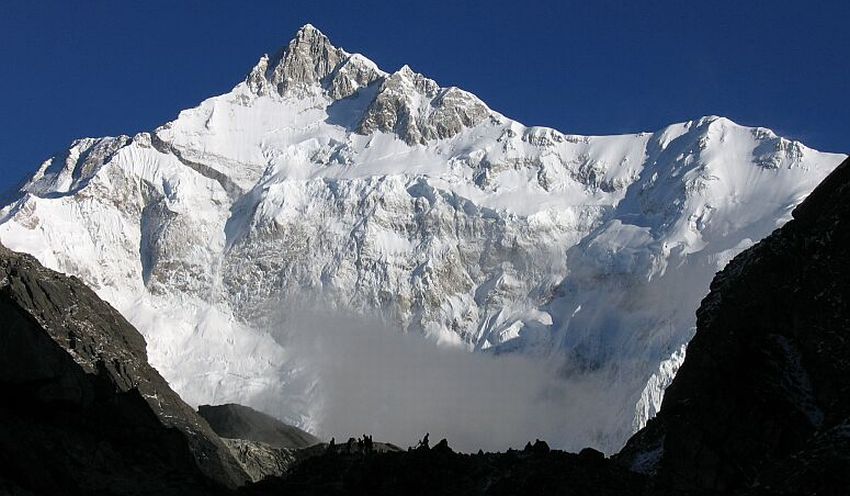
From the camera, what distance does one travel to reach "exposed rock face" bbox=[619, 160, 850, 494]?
227 feet

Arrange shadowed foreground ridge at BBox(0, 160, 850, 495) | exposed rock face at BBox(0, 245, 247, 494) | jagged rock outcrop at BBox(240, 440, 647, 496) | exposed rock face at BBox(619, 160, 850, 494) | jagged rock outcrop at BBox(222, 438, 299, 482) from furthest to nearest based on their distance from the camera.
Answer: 1. jagged rock outcrop at BBox(222, 438, 299, 482)
2. exposed rock face at BBox(619, 160, 850, 494)
3. jagged rock outcrop at BBox(240, 440, 647, 496)
4. shadowed foreground ridge at BBox(0, 160, 850, 495)
5. exposed rock face at BBox(0, 245, 247, 494)

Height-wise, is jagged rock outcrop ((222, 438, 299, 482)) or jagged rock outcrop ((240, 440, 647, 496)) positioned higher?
jagged rock outcrop ((222, 438, 299, 482))

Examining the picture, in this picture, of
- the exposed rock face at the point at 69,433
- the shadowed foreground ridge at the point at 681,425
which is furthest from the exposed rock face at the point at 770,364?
the exposed rock face at the point at 69,433

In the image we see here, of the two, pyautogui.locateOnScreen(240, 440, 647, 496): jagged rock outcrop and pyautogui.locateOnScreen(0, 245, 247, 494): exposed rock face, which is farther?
pyautogui.locateOnScreen(240, 440, 647, 496): jagged rock outcrop

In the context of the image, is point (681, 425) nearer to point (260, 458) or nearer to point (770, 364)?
point (770, 364)

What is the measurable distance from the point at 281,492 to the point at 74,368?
11658mm

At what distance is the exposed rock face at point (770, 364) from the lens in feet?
227

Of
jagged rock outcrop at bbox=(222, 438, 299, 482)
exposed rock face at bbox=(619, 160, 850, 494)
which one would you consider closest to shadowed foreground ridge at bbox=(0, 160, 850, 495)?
exposed rock face at bbox=(619, 160, 850, 494)

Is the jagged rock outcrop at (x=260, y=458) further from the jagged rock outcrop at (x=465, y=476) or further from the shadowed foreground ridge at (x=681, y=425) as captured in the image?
the jagged rock outcrop at (x=465, y=476)

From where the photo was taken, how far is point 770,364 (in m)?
72.6

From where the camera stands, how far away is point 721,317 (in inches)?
3093

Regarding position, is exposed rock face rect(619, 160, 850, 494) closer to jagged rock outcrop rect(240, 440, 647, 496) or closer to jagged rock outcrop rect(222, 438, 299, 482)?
jagged rock outcrop rect(240, 440, 647, 496)

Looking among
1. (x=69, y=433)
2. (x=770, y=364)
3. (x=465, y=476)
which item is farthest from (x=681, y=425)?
(x=69, y=433)

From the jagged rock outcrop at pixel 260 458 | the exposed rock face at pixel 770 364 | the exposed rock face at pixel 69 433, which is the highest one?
the jagged rock outcrop at pixel 260 458
